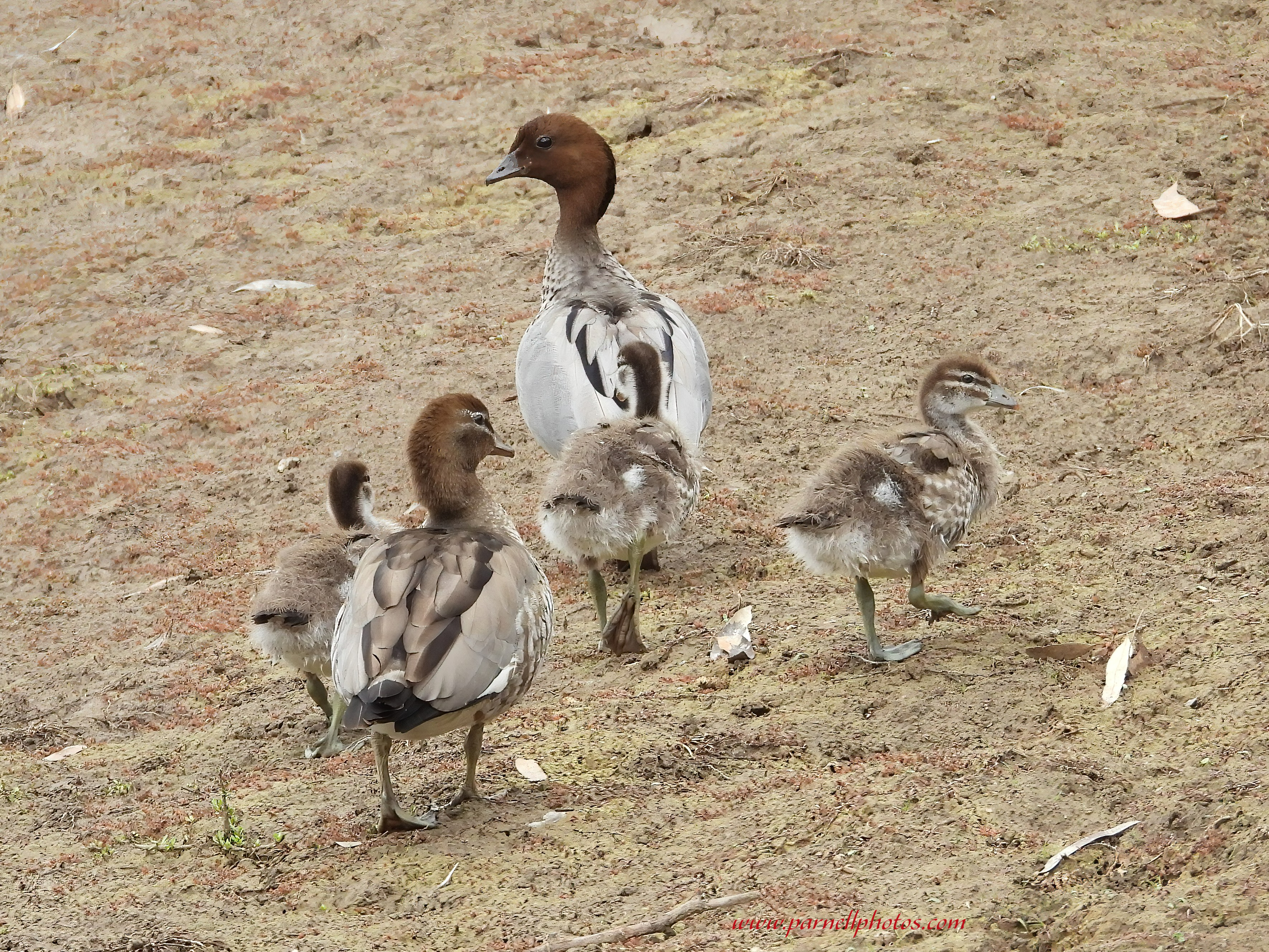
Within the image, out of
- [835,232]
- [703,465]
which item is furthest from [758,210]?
[703,465]

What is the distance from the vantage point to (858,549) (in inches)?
257

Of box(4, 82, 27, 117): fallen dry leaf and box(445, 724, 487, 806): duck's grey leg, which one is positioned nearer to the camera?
box(445, 724, 487, 806): duck's grey leg

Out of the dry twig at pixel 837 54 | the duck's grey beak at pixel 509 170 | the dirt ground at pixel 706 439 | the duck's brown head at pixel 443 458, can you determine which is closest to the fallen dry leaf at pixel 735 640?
the dirt ground at pixel 706 439

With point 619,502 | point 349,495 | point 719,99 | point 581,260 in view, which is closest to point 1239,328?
point 581,260

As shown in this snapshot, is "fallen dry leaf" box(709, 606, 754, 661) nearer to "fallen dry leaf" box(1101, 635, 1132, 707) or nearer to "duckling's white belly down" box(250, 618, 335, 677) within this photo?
"fallen dry leaf" box(1101, 635, 1132, 707)

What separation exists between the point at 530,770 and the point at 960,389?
2927 mm

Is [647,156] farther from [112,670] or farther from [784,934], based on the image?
[784,934]

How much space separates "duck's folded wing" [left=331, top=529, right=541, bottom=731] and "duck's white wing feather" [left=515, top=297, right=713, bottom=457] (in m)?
2.47

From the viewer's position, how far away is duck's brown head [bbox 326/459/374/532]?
298 inches

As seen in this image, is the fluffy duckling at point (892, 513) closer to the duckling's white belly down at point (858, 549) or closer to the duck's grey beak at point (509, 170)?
the duckling's white belly down at point (858, 549)

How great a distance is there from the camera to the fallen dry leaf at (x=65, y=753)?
6.88 metres

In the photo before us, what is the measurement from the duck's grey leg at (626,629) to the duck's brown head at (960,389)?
5.63ft

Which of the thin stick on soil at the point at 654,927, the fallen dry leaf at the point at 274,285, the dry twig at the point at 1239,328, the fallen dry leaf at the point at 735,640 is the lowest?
the fallen dry leaf at the point at 274,285

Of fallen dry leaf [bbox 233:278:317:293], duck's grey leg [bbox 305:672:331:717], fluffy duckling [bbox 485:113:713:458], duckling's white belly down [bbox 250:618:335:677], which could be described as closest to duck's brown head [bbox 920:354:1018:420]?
fluffy duckling [bbox 485:113:713:458]
